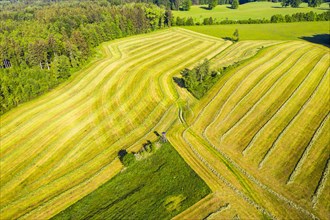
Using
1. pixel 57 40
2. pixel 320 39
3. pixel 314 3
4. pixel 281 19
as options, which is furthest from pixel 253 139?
pixel 314 3

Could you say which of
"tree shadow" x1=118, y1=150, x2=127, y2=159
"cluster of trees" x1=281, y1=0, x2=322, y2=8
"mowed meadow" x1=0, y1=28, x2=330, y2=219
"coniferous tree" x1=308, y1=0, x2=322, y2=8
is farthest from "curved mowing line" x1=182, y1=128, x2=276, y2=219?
"coniferous tree" x1=308, y1=0, x2=322, y2=8

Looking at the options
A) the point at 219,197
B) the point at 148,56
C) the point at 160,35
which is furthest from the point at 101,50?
the point at 219,197

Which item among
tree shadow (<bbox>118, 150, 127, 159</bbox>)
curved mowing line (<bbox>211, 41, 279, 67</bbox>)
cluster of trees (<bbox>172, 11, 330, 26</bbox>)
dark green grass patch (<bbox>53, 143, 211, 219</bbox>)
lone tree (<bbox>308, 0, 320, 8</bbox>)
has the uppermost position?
lone tree (<bbox>308, 0, 320, 8</bbox>)

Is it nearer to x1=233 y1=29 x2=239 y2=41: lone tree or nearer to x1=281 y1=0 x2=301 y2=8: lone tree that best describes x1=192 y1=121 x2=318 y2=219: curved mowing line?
x1=233 y1=29 x2=239 y2=41: lone tree

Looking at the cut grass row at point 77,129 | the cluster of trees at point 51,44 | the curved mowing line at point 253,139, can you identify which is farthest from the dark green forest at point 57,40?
the curved mowing line at point 253,139

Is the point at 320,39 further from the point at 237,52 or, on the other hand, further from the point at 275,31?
the point at 237,52

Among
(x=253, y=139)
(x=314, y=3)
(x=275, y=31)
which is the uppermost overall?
(x=314, y=3)

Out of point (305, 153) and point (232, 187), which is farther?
point (305, 153)

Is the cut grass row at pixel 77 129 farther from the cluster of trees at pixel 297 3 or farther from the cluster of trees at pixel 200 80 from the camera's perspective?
the cluster of trees at pixel 297 3
